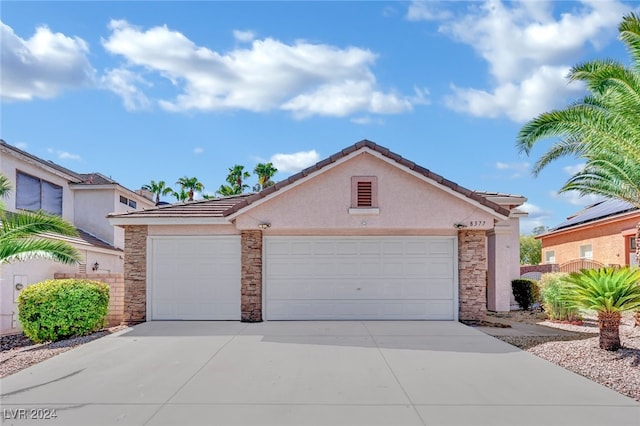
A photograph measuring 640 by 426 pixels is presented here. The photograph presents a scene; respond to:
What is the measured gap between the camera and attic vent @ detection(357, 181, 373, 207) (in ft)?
41.9

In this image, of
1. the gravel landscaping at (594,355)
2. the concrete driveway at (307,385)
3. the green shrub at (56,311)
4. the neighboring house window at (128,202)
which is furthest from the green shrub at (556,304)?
the neighboring house window at (128,202)

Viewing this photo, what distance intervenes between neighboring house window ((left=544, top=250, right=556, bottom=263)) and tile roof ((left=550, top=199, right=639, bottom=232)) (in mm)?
1654

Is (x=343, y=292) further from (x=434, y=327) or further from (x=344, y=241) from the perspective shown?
(x=434, y=327)

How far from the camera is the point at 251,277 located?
13188mm

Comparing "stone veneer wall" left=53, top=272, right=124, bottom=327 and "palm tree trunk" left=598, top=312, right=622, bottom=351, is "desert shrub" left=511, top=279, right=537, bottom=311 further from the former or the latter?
"stone veneer wall" left=53, top=272, right=124, bottom=327

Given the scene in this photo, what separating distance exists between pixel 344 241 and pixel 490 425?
8146 millimetres

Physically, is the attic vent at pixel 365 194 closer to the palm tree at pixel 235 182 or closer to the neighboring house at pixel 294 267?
the neighboring house at pixel 294 267

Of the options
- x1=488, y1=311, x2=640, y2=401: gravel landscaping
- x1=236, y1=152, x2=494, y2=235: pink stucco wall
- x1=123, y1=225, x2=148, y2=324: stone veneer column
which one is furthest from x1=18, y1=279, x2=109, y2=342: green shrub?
x1=488, y1=311, x2=640, y2=401: gravel landscaping

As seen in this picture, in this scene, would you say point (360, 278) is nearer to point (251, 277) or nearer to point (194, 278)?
point (251, 277)

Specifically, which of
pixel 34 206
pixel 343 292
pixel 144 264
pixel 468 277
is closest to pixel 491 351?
pixel 468 277

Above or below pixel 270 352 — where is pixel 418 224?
above

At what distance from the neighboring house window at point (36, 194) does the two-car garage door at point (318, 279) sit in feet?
25.1

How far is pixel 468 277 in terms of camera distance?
43.2 ft

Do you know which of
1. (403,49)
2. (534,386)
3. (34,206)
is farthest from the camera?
(34,206)
